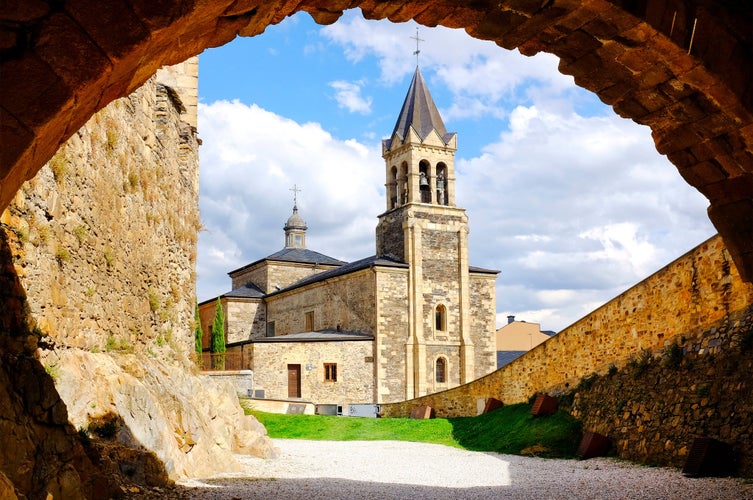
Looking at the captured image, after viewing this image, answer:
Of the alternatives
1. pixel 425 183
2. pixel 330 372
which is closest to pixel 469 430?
pixel 330 372

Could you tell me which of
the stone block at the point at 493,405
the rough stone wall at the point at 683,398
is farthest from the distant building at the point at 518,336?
Result: the rough stone wall at the point at 683,398

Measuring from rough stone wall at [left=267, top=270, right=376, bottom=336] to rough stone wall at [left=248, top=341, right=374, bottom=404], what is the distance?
2.31 meters

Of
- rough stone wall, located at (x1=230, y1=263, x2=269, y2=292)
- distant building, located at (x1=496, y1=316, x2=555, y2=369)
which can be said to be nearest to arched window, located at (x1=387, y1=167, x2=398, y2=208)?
rough stone wall, located at (x1=230, y1=263, x2=269, y2=292)

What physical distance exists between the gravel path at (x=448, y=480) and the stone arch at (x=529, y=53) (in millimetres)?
3807

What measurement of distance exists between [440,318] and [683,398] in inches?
1135

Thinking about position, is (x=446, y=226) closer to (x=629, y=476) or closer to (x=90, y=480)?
(x=629, y=476)

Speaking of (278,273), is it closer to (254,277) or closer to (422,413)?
(254,277)

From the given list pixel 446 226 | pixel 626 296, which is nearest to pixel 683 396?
pixel 626 296

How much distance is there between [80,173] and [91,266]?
105 centimetres

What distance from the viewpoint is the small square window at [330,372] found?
37688 millimetres

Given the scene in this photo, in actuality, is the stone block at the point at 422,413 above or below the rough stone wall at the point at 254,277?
below

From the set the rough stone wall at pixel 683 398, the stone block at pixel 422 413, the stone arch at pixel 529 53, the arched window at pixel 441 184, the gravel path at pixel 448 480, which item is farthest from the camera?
the arched window at pixel 441 184

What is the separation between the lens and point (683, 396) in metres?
12.4

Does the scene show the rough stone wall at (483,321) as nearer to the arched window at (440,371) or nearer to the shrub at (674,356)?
the arched window at (440,371)
